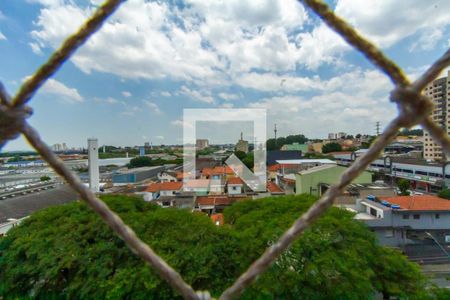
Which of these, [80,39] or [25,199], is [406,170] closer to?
[80,39]

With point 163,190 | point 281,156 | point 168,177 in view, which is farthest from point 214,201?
point 281,156

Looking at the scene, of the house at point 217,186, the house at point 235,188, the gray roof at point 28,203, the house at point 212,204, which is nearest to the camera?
the gray roof at point 28,203

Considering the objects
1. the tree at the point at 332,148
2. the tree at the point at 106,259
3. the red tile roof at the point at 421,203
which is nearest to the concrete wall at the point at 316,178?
the red tile roof at the point at 421,203

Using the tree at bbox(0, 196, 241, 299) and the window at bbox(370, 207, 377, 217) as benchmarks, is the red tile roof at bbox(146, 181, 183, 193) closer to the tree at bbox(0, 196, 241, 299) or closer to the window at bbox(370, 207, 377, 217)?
the tree at bbox(0, 196, 241, 299)

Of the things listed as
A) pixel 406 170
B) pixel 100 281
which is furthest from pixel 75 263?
pixel 406 170

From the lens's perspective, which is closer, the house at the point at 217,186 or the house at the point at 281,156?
the house at the point at 217,186

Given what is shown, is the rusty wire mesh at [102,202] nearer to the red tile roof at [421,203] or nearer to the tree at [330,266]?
the tree at [330,266]
